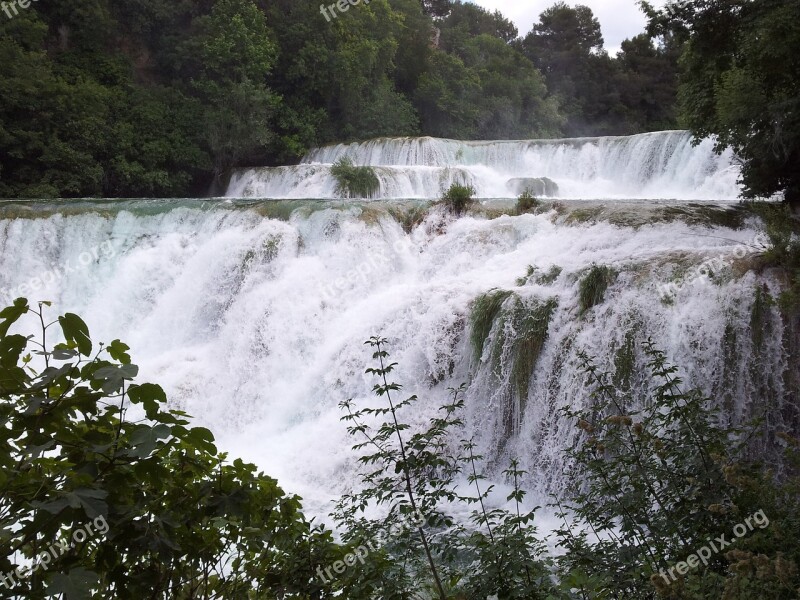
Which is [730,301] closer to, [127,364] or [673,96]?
[127,364]

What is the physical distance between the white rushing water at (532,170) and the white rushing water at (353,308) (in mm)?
5080

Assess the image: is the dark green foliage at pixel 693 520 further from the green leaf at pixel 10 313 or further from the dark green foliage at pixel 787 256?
the dark green foliage at pixel 787 256

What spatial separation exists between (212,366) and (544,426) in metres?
4.64

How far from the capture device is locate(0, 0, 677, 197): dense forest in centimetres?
1644

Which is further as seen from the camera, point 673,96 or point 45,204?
point 673,96

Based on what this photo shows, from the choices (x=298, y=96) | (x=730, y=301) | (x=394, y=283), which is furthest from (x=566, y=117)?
(x=730, y=301)

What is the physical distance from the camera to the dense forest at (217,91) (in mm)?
16438

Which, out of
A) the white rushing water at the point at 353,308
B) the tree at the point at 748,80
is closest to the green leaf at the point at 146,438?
the white rushing water at the point at 353,308

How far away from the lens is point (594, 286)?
6309 millimetres

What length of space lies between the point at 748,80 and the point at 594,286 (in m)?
3.33

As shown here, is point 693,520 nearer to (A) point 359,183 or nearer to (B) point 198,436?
(B) point 198,436

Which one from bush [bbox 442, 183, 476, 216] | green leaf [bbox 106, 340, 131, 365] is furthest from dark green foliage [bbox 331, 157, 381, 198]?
green leaf [bbox 106, 340, 131, 365]

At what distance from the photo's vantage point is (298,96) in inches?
906

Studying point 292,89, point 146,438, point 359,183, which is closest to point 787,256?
point 146,438
